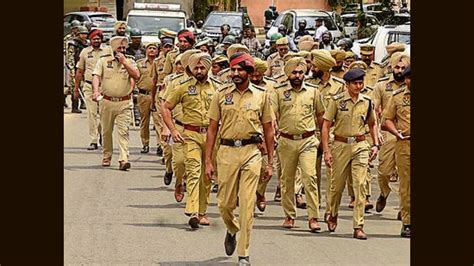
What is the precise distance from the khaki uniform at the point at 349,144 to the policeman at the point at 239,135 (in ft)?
5.75

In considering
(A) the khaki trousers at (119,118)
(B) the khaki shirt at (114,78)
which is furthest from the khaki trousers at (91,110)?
(B) the khaki shirt at (114,78)

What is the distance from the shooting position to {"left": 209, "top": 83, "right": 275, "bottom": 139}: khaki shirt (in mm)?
10773

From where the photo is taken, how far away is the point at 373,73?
17125mm

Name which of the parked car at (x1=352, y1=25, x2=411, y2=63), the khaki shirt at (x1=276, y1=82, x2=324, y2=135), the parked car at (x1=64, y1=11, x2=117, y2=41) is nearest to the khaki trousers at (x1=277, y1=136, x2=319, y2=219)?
the khaki shirt at (x1=276, y1=82, x2=324, y2=135)

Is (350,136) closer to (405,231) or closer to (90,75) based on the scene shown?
(405,231)

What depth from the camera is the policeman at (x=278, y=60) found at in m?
17.0

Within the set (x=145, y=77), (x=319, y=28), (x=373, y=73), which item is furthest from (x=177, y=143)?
(x=319, y=28)

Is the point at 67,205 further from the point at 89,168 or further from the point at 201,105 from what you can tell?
the point at 89,168

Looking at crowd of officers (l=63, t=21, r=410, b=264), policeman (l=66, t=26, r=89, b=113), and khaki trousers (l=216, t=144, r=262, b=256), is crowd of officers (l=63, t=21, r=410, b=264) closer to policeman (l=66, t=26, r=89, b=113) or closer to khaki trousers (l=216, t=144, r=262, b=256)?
khaki trousers (l=216, t=144, r=262, b=256)

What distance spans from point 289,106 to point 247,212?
2.83 meters

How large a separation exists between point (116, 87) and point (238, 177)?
683cm

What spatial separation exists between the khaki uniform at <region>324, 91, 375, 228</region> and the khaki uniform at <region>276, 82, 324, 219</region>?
0.93 feet

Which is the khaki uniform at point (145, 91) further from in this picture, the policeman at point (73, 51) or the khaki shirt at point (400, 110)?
the khaki shirt at point (400, 110)
